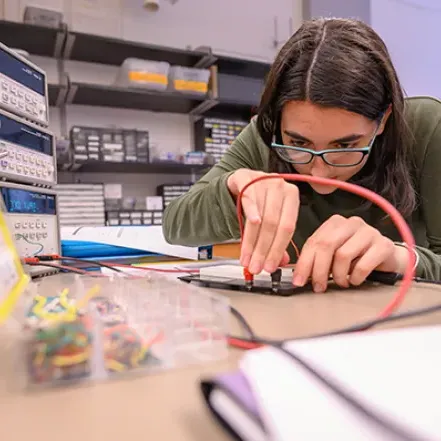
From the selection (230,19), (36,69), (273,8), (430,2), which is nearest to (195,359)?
(36,69)

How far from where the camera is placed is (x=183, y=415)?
21 centimetres

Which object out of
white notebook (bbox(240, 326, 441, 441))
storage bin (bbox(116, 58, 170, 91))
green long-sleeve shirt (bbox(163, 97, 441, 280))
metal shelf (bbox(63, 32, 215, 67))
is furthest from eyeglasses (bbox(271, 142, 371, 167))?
metal shelf (bbox(63, 32, 215, 67))

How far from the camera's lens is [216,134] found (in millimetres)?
2430

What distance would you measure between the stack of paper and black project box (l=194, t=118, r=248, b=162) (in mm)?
2202

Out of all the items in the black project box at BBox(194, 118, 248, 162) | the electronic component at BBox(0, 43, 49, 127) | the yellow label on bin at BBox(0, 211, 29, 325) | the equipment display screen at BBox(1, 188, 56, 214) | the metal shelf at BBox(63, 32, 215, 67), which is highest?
the metal shelf at BBox(63, 32, 215, 67)

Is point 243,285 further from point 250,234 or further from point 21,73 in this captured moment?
point 21,73

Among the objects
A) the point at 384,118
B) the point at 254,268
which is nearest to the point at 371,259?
the point at 254,268

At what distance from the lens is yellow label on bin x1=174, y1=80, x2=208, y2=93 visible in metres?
2.23

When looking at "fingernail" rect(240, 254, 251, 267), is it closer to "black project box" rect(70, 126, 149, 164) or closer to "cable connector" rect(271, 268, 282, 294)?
"cable connector" rect(271, 268, 282, 294)

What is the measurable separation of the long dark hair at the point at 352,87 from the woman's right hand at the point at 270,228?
0.76 ft

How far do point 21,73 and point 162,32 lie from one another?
2033 millimetres

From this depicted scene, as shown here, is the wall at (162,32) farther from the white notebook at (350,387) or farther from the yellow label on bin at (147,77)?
the white notebook at (350,387)

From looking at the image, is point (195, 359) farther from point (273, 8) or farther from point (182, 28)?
point (273, 8)

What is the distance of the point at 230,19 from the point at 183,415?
2.80 m
